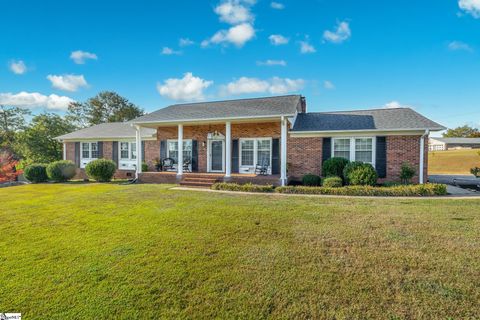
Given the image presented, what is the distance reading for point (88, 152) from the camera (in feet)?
59.4

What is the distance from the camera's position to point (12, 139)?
29484mm

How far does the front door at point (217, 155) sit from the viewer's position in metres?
14.5

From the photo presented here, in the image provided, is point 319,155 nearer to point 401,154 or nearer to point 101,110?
point 401,154

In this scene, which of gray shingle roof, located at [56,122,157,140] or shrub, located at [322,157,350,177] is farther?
gray shingle roof, located at [56,122,157,140]

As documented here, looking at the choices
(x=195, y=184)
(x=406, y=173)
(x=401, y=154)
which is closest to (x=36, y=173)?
(x=195, y=184)

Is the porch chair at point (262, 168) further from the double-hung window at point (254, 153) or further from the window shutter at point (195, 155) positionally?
the window shutter at point (195, 155)

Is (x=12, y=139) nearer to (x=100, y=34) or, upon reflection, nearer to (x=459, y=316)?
(x=100, y=34)

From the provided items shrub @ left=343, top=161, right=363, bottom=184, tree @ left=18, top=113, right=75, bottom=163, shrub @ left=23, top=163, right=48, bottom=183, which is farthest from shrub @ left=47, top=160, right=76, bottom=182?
shrub @ left=343, top=161, right=363, bottom=184

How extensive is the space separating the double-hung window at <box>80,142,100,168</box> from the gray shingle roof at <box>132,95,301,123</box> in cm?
607

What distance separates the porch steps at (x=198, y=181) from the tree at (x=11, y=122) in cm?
2921

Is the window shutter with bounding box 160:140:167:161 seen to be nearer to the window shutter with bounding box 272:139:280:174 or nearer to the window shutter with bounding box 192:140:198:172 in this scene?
the window shutter with bounding box 192:140:198:172

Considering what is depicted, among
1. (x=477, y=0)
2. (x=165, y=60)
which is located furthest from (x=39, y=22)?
(x=477, y=0)

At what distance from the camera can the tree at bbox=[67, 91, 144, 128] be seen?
37.6m

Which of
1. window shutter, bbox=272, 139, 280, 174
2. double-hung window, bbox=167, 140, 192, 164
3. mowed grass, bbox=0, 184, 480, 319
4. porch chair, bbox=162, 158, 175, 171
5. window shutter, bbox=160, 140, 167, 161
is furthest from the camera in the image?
window shutter, bbox=160, 140, 167, 161
